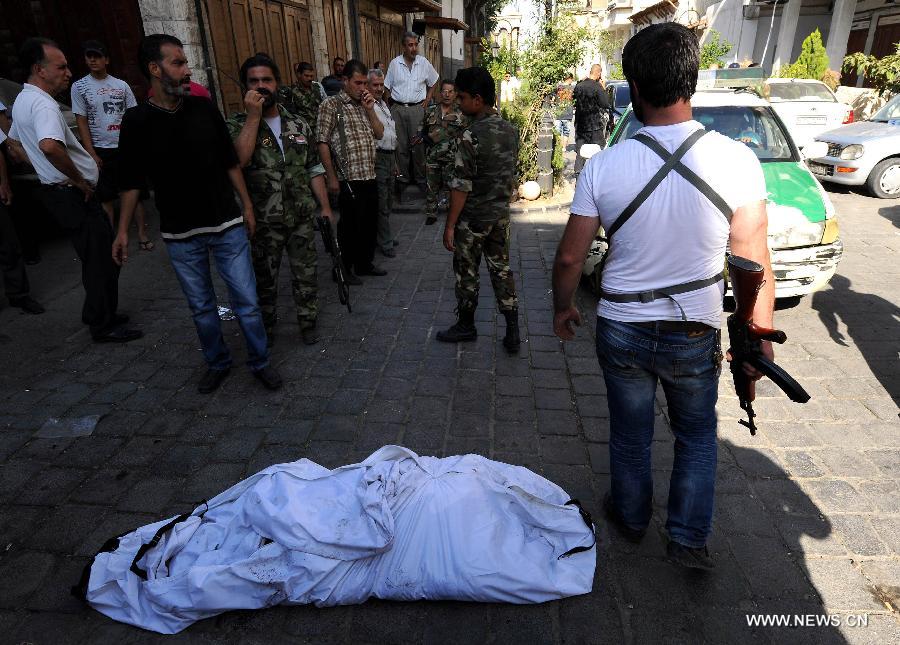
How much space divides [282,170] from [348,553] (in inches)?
118

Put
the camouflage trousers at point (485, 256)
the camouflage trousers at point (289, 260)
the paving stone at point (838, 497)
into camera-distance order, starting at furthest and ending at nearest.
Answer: the camouflage trousers at point (289, 260)
the camouflage trousers at point (485, 256)
the paving stone at point (838, 497)

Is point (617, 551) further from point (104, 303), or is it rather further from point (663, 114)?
point (104, 303)

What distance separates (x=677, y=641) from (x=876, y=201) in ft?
31.4

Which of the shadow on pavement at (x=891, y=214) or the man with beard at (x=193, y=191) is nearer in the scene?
the man with beard at (x=193, y=191)

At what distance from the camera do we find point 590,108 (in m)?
11.3

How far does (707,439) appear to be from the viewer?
2.33m

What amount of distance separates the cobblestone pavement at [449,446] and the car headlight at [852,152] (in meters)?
4.59

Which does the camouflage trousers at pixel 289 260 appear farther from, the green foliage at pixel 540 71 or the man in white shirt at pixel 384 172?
the green foliage at pixel 540 71

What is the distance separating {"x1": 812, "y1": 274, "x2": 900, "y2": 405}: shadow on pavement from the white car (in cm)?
683

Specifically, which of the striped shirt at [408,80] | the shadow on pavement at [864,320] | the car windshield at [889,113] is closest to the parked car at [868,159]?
the car windshield at [889,113]

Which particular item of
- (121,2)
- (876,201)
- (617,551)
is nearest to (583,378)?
(617,551)

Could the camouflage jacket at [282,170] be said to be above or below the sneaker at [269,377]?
above

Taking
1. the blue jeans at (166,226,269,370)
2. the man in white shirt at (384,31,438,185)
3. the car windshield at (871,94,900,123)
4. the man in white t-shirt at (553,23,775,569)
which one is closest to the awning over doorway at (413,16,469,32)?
the man in white shirt at (384,31,438,185)

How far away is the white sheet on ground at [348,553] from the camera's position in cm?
226
